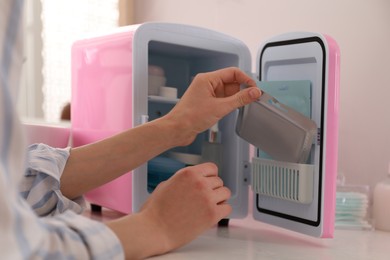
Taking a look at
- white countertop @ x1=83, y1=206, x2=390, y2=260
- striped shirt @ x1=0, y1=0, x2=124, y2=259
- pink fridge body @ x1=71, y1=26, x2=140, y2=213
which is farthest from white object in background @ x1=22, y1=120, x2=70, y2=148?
striped shirt @ x1=0, y1=0, x2=124, y2=259

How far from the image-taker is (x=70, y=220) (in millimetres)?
453

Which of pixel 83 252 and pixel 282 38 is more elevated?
pixel 282 38

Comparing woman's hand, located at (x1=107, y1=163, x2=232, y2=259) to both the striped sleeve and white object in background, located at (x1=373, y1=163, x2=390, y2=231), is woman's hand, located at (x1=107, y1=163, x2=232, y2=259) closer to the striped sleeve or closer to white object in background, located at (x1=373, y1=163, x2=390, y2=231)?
the striped sleeve

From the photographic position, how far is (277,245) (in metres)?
0.84

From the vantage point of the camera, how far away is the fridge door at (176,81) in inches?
36.3

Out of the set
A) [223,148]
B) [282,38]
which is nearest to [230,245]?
[223,148]

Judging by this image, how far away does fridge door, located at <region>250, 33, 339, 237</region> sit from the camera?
814 mm

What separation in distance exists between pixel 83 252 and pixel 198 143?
31.5 inches

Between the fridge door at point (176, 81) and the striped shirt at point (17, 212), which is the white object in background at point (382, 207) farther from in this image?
the striped shirt at point (17, 212)

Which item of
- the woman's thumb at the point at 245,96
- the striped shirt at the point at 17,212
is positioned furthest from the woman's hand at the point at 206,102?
the striped shirt at the point at 17,212

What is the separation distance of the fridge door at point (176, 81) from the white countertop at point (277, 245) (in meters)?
0.11

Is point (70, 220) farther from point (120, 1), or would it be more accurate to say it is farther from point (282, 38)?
point (120, 1)

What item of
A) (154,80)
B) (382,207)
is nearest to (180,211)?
(154,80)

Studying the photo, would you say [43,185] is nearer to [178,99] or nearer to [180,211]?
[180,211]
